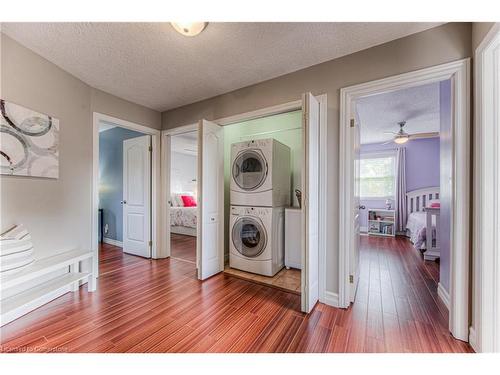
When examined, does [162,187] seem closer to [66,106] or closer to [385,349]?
[66,106]

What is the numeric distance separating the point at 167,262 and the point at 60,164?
6.17ft

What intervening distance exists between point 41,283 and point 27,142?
4.40ft

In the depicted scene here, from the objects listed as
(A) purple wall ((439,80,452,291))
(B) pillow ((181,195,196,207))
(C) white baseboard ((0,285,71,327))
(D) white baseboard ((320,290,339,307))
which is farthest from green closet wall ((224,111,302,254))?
(B) pillow ((181,195,196,207))

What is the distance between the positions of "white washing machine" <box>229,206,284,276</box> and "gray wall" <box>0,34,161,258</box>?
1.83 m

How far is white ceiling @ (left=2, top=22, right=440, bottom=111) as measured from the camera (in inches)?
62.4

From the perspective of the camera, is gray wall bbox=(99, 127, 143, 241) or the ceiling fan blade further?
the ceiling fan blade

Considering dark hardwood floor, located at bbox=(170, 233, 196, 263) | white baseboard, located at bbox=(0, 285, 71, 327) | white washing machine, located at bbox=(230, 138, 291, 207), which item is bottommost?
dark hardwood floor, located at bbox=(170, 233, 196, 263)

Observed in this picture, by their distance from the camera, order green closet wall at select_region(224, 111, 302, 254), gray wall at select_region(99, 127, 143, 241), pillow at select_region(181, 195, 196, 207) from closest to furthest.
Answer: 1. green closet wall at select_region(224, 111, 302, 254)
2. gray wall at select_region(99, 127, 143, 241)
3. pillow at select_region(181, 195, 196, 207)

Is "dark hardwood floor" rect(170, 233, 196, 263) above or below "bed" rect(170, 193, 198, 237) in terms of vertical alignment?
below

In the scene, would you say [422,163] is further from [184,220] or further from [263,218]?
[184,220]

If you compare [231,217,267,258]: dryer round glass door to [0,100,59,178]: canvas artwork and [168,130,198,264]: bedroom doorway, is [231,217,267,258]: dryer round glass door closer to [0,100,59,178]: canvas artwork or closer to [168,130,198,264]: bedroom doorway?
[168,130,198,264]: bedroom doorway

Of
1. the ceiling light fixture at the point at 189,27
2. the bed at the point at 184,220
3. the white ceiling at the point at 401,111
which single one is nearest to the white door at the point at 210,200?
the ceiling light fixture at the point at 189,27
